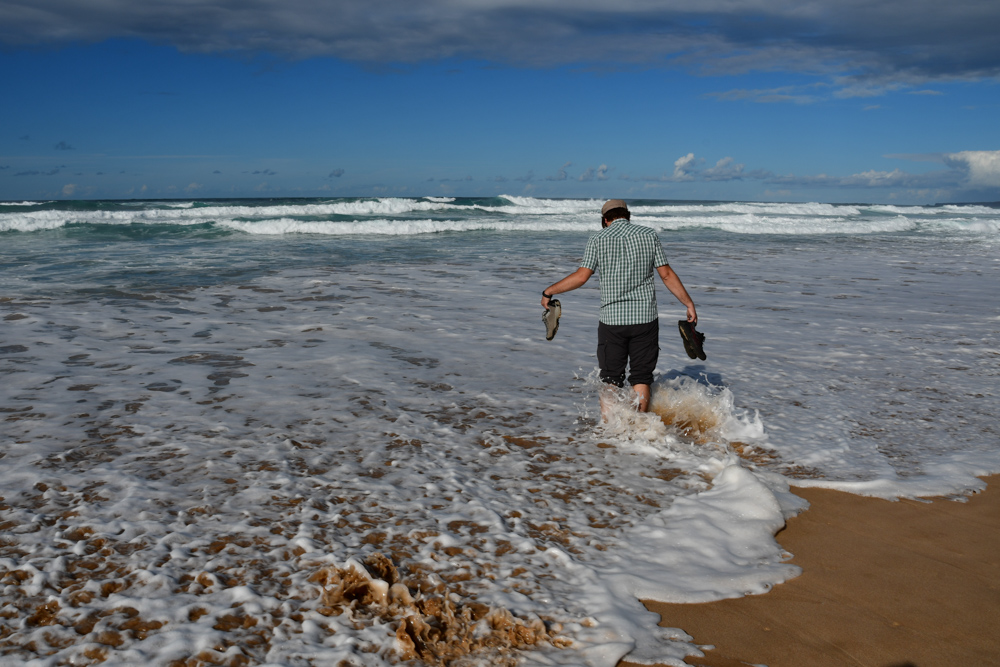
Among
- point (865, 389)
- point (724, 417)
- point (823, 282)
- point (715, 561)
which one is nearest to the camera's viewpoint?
point (715, 561)

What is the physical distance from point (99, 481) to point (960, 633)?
4.50 meters

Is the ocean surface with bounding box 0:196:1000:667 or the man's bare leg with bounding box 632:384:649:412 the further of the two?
the man's bare leg with bounding box 632:384:649:412

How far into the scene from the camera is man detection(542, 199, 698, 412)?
5.00m

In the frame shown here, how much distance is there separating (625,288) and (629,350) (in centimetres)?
49

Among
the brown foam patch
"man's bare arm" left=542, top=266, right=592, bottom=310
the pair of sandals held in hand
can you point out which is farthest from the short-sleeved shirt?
the brown foam patch

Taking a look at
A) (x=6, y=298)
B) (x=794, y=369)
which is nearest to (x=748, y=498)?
(x=794, y=369)

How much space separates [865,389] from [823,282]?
8.01 meters

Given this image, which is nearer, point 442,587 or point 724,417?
point 442,587

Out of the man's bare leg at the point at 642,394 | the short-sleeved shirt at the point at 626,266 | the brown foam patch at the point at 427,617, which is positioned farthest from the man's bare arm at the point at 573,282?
the brown foam patch at the point at 427,617

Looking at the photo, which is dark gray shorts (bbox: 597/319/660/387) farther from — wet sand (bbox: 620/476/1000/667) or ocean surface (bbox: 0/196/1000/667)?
wet sand (bbox: 620/476/1000/667)

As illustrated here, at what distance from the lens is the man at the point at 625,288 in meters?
5.00

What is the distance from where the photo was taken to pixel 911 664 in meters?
2.71

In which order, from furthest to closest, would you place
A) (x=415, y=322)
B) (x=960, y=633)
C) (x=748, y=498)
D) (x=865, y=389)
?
1. (x=415, y=322)
2. (x=865, y=389)
3. (x=748, y=498)
4. (x=960, y=633)

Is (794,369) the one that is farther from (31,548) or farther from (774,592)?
(31,548)
